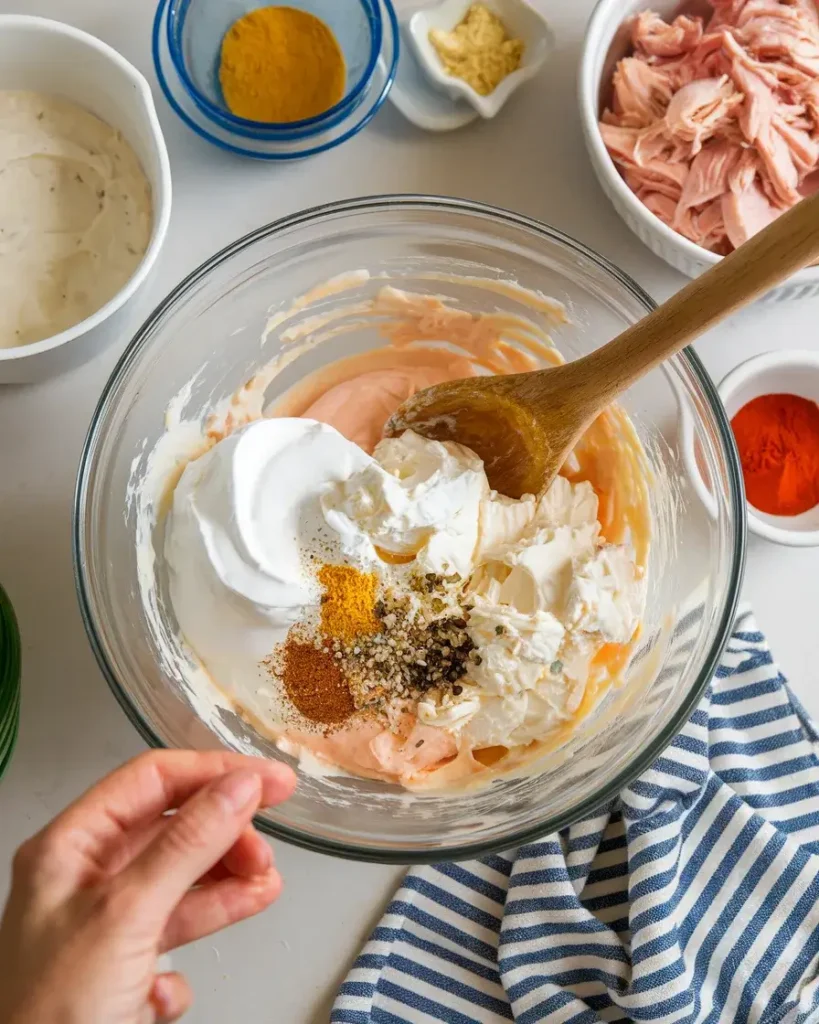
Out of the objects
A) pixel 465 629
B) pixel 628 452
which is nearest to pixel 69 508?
pixel 465 629

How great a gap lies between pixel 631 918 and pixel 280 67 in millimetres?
1238

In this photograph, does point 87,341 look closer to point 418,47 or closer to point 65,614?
point 65,614

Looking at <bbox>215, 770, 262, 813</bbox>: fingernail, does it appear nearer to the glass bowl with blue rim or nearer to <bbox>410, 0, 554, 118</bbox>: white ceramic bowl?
the glass bowl with blue rim

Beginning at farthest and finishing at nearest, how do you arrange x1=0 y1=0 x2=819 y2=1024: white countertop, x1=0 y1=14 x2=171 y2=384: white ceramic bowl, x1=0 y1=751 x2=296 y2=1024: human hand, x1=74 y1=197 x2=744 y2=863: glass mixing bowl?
x1=0 y1=0 x2=819 y2=1024: white countertop
x1=0 y1=14 x2=171 y2=384: white ceramic bowl
x1=74 y1=197 x2=744 y2=863: glass mixing bowl
x1=0 y1=751 x2=296 y2=1024: human hand

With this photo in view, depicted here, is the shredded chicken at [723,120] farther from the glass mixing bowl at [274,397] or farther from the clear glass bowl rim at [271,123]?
the clear glass bowl rim at [271,123]

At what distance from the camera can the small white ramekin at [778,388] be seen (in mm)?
1282

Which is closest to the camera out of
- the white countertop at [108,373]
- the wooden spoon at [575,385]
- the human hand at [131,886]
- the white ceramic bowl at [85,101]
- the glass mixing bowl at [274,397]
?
the human hand at [131,886]

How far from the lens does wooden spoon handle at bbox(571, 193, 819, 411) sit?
87 centimetres

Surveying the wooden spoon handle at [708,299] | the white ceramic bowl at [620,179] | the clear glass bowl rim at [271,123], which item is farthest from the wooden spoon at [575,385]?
the clear glass bowl rim at [271,123]

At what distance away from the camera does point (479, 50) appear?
135 cm

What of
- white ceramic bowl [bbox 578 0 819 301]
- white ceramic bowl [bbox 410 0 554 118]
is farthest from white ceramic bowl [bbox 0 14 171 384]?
white ceramic bowl [bbox 578 0 819 301]

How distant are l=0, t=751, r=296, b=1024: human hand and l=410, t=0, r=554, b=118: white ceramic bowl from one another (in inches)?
36.9

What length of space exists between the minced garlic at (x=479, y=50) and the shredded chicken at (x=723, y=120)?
0.51 ft

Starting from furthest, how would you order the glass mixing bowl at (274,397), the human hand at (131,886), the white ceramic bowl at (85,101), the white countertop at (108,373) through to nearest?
the white countertop at (108,373) < the white ceramic bowl at (85,101) < the glass mixing bowl at (274,397) < the human hand at (131,886)
